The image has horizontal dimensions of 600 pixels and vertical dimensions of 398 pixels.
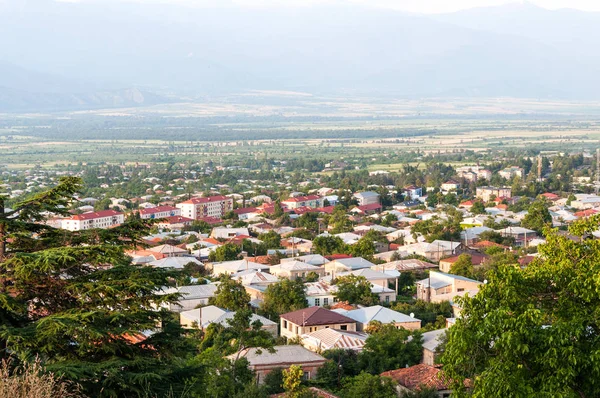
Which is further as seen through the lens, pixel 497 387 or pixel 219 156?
pixel 219 156

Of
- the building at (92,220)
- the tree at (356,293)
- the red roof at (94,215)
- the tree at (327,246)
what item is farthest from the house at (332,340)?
the red roof at (94,215)

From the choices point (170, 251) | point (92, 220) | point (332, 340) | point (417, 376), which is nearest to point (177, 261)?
point (170, 251)

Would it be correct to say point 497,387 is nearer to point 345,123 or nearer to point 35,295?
point 35,295

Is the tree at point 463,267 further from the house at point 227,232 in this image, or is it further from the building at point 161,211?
the building at point 161,211

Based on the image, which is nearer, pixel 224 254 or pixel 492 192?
pixel 224 254

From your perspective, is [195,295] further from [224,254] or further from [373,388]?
[373,388]

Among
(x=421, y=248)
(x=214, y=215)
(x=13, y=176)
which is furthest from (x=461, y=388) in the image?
(x=13, y=176)
